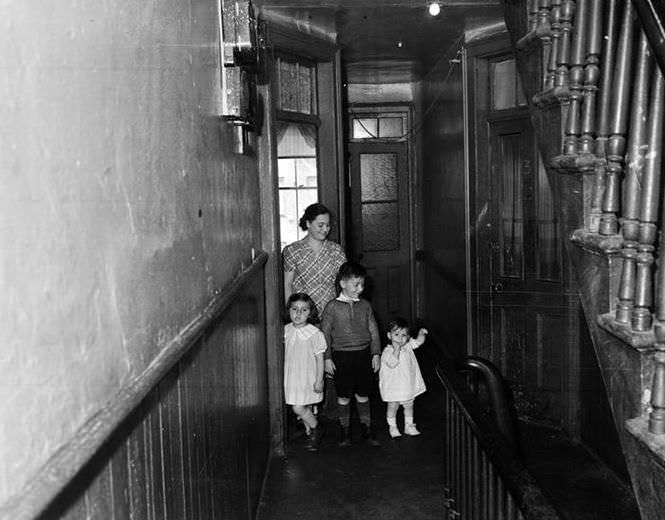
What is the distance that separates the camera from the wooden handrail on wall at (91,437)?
0.99 meters

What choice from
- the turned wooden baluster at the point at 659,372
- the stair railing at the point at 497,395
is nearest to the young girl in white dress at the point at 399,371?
the stair railing at the point at 497,395

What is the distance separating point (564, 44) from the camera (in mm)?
2311

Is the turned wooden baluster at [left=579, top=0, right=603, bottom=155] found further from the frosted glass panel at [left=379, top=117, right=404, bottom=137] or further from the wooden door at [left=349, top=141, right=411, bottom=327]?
the frosted glass panel at [left=379, top=117, right=404, bottom=137]

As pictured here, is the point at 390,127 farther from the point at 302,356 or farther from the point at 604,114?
the point at 604,114

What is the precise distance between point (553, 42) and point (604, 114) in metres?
0.36

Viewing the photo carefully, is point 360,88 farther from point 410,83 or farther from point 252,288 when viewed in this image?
point 252,288

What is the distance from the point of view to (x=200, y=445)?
232 cm

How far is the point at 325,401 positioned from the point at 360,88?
406cm

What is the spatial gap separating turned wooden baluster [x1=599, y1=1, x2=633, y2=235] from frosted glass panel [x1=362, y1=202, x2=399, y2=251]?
21.2ft

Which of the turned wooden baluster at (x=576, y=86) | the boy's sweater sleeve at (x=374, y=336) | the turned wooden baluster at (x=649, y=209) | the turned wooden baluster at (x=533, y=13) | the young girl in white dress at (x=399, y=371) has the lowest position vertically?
the young girl in white dress at (x=399, y=371)

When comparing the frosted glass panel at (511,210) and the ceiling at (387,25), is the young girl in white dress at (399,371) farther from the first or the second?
the ceiling at (387,25)

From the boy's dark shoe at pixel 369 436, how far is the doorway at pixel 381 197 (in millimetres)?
3357

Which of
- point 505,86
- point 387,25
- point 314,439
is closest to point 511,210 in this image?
point 505,86

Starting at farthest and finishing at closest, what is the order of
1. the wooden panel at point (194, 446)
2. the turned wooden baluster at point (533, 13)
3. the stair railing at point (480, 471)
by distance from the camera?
1. the turned wooden baluster at point (533, 13)
2. the stair railing at point (480, 471)
3. the wooden panel at point (194, 446)
